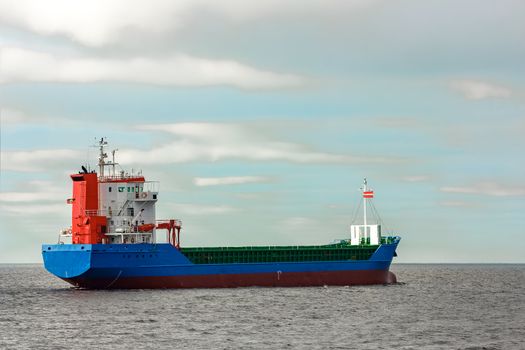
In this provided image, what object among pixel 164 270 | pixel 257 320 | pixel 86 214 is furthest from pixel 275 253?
pixel 257 320

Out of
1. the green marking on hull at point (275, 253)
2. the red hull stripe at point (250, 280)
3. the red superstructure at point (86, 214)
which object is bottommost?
the red hull stripe at point (250, 280)

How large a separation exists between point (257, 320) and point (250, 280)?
21199 millimetres

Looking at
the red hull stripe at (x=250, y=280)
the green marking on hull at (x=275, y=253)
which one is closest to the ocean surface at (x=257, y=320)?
the red hull stripe at (x=250, y=280)

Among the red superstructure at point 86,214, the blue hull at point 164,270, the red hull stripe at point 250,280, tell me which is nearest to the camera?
the blue hull at point 164,270

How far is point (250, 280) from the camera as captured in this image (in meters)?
71.4

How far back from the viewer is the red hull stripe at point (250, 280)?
65.5 m

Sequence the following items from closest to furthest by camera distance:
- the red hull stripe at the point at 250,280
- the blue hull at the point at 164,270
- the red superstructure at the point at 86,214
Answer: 1. the blue hull at the point at 164,270
2. the red hull stripe at the point at 250,280
3. the red superstructure at the point at 86,214

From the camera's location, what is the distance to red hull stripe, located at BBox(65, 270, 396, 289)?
215ft

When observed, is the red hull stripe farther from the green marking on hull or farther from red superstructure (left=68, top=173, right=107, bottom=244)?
red superstructure (left=68, top=173, right=107, bottom=244)

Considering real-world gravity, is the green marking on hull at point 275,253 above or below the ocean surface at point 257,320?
above

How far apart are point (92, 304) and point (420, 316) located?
20.1 m

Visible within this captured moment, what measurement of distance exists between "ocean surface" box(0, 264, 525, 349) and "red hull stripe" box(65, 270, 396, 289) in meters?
0.76

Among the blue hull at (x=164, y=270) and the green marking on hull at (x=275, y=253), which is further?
the green marking on hull at (x=275, y=253)

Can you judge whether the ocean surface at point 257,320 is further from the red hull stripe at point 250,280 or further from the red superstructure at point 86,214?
the red superstructure at point 86,214
